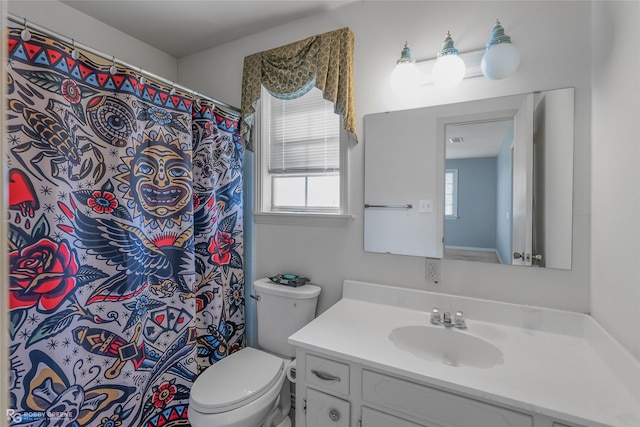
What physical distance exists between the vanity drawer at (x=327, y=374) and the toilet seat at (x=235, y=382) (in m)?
0.35

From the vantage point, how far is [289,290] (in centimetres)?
160

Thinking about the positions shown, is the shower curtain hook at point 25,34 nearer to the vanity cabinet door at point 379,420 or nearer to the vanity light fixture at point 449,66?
the vanity light fixture at point 449,66

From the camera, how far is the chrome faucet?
1222 millimetres

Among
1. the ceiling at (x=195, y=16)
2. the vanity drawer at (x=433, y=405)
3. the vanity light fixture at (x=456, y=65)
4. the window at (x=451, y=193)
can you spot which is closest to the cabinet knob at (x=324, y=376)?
the vanity drawer at (x=433, y=405)

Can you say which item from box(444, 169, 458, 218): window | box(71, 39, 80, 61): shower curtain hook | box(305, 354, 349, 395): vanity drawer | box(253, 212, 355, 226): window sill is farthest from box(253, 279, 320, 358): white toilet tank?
box(71, 39, 80, 61): shower curtain hook

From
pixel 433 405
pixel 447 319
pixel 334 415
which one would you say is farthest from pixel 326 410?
pixel 447 319

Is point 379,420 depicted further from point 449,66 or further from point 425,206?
point 449,66

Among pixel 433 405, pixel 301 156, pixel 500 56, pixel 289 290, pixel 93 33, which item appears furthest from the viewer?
pixel 301 156

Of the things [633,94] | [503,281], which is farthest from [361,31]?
[503,281]

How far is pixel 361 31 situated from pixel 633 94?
1.19 m

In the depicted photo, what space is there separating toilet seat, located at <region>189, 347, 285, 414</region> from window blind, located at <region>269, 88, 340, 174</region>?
44.7 inches

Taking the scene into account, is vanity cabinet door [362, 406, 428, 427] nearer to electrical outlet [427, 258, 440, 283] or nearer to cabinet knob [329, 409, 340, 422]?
cabinet knob [329, 409, 340, 422]

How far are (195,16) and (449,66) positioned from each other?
151cm

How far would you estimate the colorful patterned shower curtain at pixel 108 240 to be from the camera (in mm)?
983
